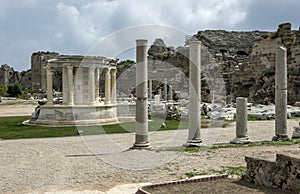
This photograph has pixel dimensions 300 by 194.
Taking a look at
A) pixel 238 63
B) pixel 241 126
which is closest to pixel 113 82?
pixel 241 126

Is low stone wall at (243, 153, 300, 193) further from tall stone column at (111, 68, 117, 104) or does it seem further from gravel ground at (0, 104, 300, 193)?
tall stone column at (111, 68, 117, 104)

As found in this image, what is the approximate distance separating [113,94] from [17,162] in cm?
1492

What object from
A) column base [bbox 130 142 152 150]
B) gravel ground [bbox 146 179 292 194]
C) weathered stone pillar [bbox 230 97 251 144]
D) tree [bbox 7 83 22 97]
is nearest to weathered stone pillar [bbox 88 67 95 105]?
column base [bbox 130 142 152 150]

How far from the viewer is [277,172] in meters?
6.43

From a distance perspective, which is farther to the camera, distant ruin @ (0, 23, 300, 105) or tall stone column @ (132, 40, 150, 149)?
distant ruin @ (0, 23, 300, 105)

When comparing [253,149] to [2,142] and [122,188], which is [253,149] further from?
[2,142]

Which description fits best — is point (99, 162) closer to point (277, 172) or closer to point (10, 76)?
point (277, 172)

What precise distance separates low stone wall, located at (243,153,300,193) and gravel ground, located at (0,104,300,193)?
1.05 feet

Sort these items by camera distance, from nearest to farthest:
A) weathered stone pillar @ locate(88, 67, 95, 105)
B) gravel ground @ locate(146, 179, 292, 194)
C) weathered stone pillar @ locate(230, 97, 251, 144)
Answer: gravel ground @ locate(146, 179, 292, 194), weathered stone pillar @ locate(230, 97, 251, 144), weathered stone pillar @ locate(88, 67, 95, 105)

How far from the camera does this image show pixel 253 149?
11.4 metres

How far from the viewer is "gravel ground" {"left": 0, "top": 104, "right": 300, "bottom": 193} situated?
7.78 meters

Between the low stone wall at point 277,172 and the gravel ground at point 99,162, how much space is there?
32 centimetres

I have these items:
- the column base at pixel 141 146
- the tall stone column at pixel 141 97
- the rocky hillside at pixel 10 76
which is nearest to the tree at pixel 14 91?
the rocky hillside at pixel 10 76

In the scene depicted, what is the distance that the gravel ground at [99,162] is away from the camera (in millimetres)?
7777
